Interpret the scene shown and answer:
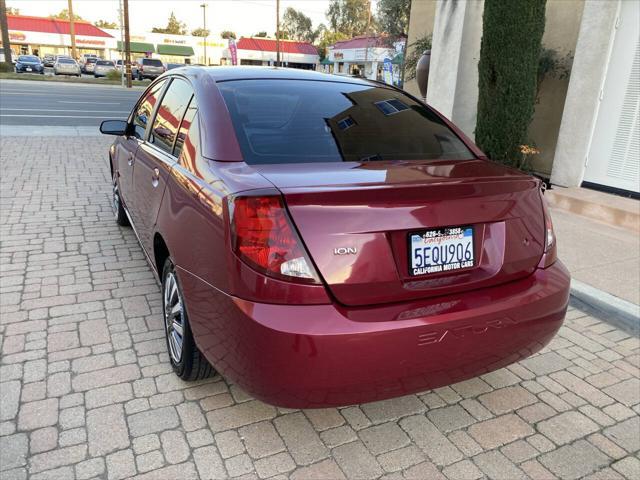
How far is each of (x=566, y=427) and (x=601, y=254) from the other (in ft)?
9.66

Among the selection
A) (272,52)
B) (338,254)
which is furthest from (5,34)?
(338,254)

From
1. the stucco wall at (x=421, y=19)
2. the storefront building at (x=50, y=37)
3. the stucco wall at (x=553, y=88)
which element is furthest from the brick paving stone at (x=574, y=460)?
the storefront building at (x=50, y=37)

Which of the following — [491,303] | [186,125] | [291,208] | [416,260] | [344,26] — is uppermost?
[344,26]

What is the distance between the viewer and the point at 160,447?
2271 millimetres

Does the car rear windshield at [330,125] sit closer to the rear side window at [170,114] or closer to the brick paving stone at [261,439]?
the rear side window at [170,114]

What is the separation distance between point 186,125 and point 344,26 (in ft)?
281

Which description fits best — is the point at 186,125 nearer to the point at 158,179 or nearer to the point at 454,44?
the point at 158,179

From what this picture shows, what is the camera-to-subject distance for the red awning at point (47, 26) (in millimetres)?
60406

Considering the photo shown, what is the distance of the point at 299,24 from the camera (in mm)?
86562

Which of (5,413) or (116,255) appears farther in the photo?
(116,255)

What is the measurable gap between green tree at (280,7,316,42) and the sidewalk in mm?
87931

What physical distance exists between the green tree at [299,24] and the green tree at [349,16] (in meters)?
5.47

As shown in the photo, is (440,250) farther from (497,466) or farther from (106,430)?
(106,430)

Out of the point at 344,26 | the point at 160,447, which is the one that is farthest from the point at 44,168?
the point at 344,26
